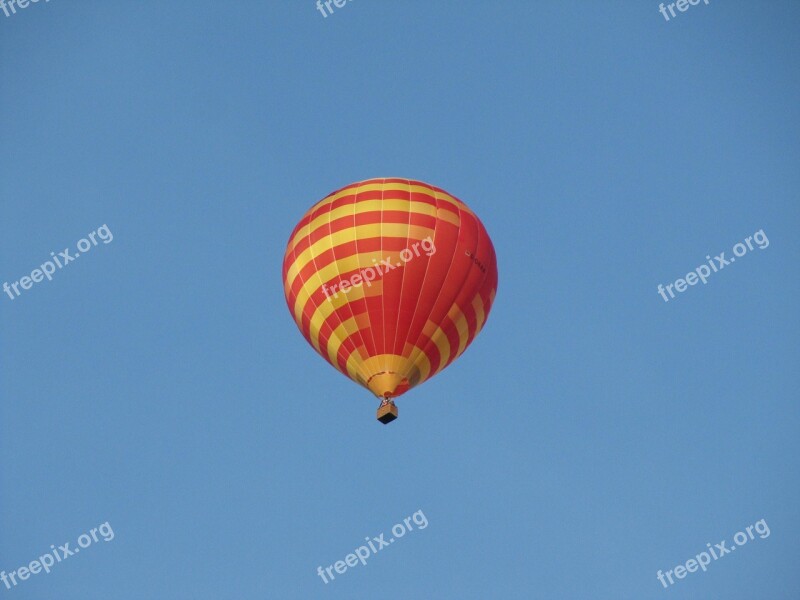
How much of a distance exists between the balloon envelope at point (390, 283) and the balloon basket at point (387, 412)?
28 cm

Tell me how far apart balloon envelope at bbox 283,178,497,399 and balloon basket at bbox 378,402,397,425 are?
0.28m

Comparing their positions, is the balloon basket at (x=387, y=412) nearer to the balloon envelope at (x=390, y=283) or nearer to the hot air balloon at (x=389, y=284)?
the hot air balloon at (x=389, y=284)

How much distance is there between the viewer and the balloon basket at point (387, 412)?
2333 centimetres

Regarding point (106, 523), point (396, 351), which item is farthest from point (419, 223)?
point (106, 523)

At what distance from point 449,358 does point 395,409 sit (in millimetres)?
2085

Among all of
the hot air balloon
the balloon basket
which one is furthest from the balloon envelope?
the balloon basket

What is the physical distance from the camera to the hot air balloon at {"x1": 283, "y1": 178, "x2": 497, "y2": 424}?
2380cm

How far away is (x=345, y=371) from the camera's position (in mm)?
24578

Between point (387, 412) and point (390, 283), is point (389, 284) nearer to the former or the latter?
point (390, 283)

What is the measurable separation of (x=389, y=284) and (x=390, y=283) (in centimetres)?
3

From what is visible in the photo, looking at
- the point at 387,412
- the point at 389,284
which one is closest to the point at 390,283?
Answer: the point at 389,284

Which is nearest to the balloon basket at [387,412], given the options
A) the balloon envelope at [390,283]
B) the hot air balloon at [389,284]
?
the hot air balloon at [389,284]

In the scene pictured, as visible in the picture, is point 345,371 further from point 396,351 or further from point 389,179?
point 389,179

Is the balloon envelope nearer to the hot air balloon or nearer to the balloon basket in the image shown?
the hot air balloon
